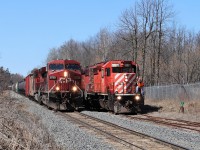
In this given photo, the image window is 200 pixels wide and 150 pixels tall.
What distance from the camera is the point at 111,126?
1770 cm

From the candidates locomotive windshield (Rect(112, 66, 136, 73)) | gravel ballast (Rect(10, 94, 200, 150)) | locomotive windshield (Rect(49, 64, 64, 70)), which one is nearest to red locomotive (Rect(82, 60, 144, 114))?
locomotive windshield (Rect(112, 66, 136, 73))

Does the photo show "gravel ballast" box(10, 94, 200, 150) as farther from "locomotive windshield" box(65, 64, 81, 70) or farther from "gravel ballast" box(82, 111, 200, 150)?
"locomotive windshield" box(65, 64, 81, 70)

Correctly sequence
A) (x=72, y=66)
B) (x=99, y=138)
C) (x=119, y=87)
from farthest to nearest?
(x=72, y=66)
(x=119, y=87)
(x=99, y=138)

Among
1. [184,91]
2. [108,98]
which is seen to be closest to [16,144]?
[108,98]

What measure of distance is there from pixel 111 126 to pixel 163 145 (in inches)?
237

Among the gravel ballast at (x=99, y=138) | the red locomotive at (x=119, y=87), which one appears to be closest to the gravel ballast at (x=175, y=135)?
the gravel ballast at (x=99, y=138)

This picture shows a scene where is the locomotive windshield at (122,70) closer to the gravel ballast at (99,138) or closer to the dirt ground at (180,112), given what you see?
the dirt ground at (180,112)

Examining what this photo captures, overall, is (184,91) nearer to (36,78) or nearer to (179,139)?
(36,78)

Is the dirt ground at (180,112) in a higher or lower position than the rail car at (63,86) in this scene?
lower

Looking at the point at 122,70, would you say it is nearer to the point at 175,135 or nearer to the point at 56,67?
the point at 56,67

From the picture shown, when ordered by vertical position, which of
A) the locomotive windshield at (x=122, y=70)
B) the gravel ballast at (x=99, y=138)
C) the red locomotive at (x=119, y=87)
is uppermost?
the locomotive windshield at (x=122, y=70)

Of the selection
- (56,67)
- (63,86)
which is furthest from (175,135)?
(56,67)

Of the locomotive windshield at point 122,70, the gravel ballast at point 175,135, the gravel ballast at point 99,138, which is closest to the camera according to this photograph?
the gravel ballast at point 99,138

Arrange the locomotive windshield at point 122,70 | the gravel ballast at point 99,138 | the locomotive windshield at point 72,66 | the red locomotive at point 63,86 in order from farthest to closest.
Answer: the locomotive windshield at point 72,66 → the red locomotive at point 63,86 → the locomotive windshield at point 122,70 → the gravel ballast at point 99,138
